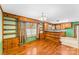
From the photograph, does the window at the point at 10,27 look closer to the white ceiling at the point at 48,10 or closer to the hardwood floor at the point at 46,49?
the white ceiling at the point at 48,10

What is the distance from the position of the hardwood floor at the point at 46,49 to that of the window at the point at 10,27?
1.04 ft

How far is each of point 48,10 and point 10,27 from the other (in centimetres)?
Answer: 76

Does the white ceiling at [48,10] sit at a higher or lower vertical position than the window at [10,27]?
higher

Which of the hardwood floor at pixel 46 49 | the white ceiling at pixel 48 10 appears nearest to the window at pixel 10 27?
the white ceiling at pixel 48 10

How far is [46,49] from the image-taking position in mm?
2102

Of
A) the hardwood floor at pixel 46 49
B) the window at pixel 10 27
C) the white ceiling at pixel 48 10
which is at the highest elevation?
the white ceiling at pixel 48 10

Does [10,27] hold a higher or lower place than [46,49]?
higher

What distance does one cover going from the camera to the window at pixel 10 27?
A: 198cm

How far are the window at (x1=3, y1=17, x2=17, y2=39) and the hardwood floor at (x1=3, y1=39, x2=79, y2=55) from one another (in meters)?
0.32

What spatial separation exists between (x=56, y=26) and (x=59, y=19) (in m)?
0.14

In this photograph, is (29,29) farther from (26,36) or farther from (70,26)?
(70,26)

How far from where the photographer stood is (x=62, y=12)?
2.05 metres
